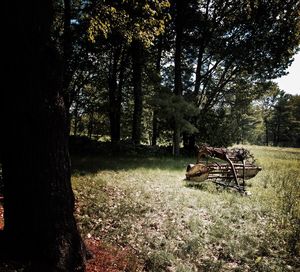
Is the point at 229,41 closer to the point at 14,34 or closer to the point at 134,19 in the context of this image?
the point at 134,19

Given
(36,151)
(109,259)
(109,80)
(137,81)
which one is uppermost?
(109,80)

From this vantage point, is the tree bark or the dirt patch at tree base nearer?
the dirt patch at tree base

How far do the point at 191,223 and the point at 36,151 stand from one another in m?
3.81

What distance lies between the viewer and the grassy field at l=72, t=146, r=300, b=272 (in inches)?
172

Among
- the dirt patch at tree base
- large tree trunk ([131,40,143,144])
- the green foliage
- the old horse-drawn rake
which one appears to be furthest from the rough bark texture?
the dirt patch at tree base

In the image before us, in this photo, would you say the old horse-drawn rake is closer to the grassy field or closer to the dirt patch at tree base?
the grassy field

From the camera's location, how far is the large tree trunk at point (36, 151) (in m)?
2.98

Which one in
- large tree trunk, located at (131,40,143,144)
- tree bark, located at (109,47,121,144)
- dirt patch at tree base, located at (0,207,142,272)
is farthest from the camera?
tree bark, located at (109,47,121,144)

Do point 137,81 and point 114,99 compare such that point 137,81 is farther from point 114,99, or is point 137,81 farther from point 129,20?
point 129,20

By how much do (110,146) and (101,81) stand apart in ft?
17.3

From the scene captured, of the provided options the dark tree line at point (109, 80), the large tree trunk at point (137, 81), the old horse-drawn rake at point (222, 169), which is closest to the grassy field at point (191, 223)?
the old horse-drawn rake at point (222, 169)

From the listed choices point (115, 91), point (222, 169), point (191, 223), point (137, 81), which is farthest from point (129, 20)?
point (115, 91)

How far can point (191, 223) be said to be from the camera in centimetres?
570

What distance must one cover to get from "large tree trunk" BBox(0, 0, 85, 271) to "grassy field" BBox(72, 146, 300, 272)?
54.7 inches
